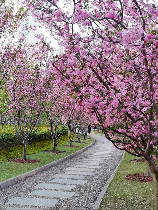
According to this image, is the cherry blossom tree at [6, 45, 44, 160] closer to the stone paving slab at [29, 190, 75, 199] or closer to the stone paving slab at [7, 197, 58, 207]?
the stone paving slab at [29, 190, 75, 199]

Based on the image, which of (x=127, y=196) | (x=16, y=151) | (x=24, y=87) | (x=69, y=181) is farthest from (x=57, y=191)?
(x=16, y=151)

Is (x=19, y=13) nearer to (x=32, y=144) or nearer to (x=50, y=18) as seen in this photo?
(x=50, y=18)

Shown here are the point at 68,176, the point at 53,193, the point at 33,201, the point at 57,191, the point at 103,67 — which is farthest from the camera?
the point at 68,176

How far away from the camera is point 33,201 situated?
736 cm

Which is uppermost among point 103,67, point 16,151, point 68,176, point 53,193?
point 103,67

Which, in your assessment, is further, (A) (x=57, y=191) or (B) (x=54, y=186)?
(B) (x=54, y=186)

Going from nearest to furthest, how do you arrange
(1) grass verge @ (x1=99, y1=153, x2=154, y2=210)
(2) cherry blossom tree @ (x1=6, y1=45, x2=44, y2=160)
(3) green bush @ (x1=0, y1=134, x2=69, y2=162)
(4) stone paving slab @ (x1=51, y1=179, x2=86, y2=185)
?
(1) grass verge @ (x1=99, y1=153, x2=154, y2=210)
(4) stone paving slab @ (x1=51, y1=179, x2=86, y2=185)
(2) cherry blossom tree @ (x1=6, y1=45, x2=44, y2=160)
(3) green bush @ (x1=0, y1=134, x2=69, y2=162)

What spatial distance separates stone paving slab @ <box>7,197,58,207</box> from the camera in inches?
279

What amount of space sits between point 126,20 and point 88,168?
864 centimetres

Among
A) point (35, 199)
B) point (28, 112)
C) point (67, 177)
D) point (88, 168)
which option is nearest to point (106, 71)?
point (35, 199)

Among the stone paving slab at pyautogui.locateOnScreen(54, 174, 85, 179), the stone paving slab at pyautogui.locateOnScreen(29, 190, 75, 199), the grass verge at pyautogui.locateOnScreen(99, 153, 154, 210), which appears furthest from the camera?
the stone paving slab at pyautogui.locateOnScreen(54, 174, 85, 179)

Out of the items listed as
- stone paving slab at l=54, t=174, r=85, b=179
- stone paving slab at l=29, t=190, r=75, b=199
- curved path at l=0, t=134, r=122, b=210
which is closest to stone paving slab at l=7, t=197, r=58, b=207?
curved path at l=0, t=134, r=122, b=210

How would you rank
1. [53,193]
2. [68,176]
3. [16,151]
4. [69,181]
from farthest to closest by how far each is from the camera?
[16,151]
[68,176]
[69,181]
[53,193]

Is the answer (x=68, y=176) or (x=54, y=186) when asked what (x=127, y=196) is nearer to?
(x=54, y=186)
